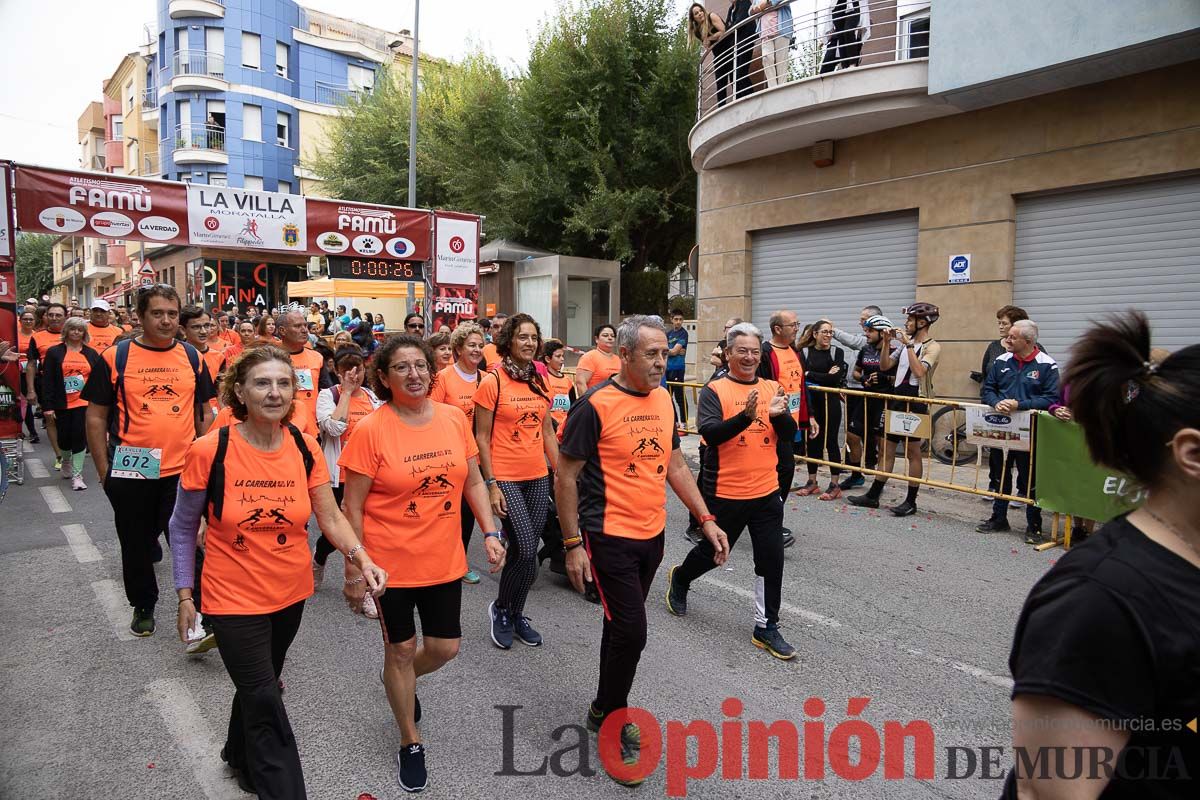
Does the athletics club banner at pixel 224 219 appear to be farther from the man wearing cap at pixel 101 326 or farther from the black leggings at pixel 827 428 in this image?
the black leggings at pixel 827 428

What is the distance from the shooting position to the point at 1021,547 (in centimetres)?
682

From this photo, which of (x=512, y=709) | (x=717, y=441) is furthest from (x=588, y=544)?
(x=717, y=441)

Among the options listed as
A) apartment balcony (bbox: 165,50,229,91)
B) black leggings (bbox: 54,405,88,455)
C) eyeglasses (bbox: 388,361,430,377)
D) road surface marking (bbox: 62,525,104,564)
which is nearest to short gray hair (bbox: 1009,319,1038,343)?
eyeglasses (bbox: 388,361,430,377)

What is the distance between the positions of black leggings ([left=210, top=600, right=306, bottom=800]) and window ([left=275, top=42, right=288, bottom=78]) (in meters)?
45.4

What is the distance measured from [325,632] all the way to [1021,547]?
5748 millimetres

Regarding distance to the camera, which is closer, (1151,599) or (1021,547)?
(1151,599)

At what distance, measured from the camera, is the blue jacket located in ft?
23.1

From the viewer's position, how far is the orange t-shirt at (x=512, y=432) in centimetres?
500

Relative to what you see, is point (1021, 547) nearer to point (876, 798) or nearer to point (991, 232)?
point (876, 798)

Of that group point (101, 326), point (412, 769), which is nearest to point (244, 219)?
point (101, 326)

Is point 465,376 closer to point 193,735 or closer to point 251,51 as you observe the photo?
point 193,735

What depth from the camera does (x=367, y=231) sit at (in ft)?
40.4

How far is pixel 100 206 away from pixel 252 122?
3486cm

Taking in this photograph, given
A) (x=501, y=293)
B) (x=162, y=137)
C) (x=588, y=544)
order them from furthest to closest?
(x=162, y=137) < (x=501, y=293) < (x=588, y=544)
